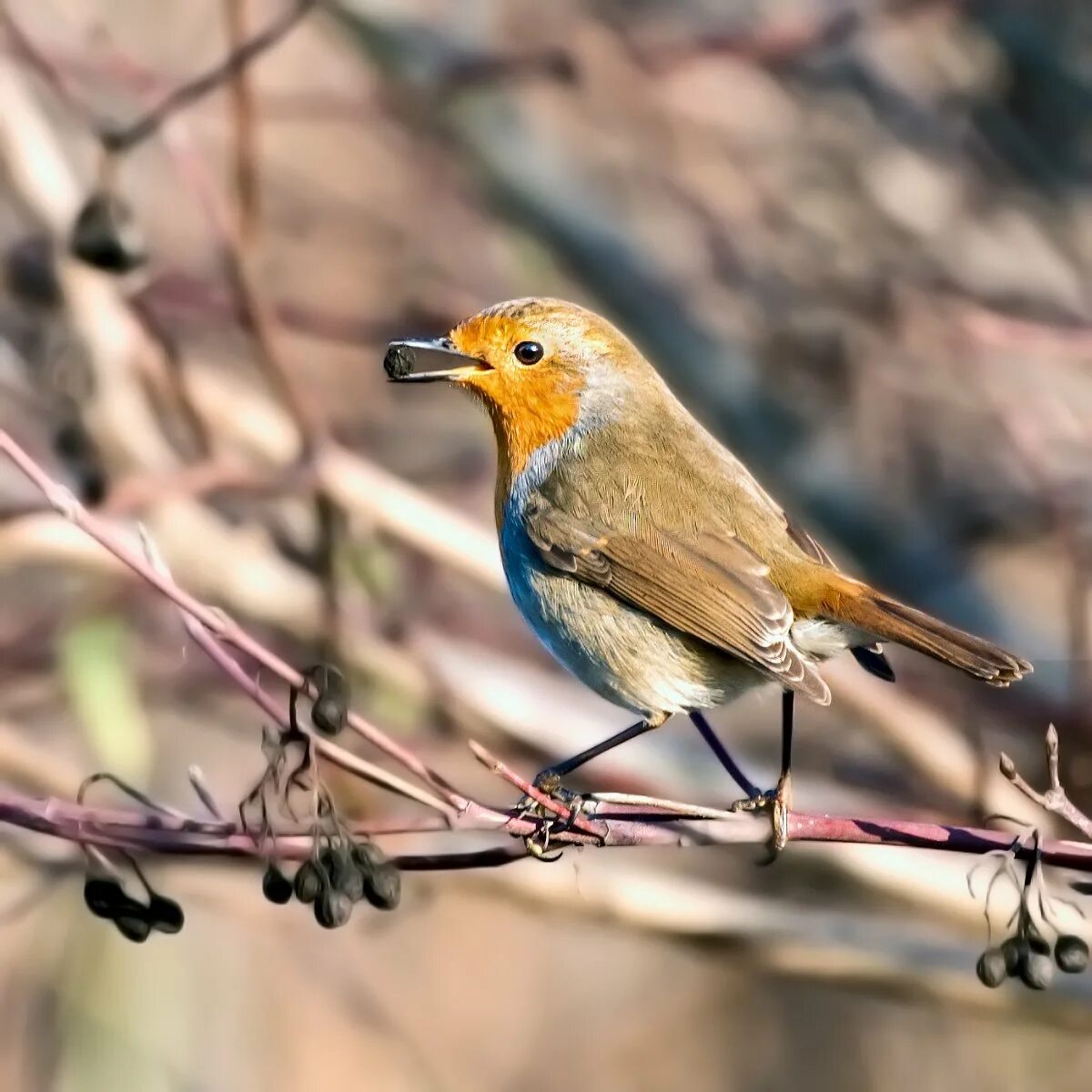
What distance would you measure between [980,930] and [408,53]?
3003 mm

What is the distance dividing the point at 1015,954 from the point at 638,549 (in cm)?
115

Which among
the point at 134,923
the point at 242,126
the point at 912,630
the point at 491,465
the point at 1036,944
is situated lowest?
the point at 134,923

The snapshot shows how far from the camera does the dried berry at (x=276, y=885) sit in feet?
6.94

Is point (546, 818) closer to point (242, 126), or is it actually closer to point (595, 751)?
point (595, 751)

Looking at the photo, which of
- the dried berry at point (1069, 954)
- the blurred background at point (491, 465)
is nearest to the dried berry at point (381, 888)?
the dried berry at point (1069, 954)

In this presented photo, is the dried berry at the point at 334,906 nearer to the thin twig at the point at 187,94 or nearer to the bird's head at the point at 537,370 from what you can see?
the bird's head at the point at 537,370

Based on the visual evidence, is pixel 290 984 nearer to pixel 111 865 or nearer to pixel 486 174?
pixel 486 174

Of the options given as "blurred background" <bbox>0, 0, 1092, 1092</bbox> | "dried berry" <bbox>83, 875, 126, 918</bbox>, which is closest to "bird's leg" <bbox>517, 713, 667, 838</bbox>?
"dried berry" <bbox>83, 875, 126, 918</bbox>

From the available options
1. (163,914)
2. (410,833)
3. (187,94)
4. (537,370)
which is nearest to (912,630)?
(537,370)

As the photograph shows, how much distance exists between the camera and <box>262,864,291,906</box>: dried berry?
2115 millimetres

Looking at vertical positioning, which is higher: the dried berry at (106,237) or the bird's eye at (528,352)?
the dried berry at (106,237)

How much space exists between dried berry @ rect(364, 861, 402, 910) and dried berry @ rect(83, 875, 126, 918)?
0.34 metres

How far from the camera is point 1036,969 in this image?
7.14ft

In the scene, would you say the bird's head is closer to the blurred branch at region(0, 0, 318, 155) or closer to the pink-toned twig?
the blurred branch at region(0, 0, 318, 155)
